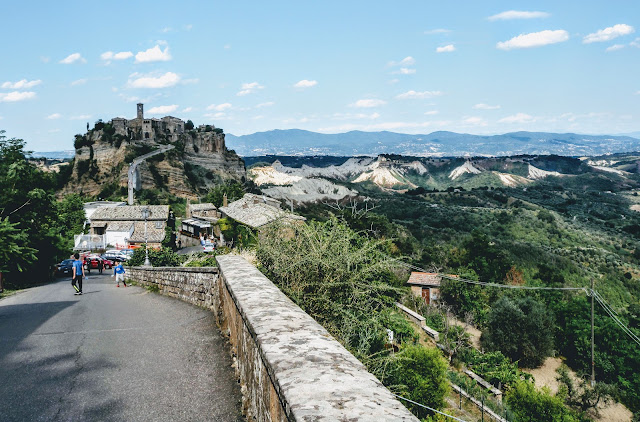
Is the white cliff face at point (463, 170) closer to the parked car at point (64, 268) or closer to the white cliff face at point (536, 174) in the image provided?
the white cliff face at point (536, 174)

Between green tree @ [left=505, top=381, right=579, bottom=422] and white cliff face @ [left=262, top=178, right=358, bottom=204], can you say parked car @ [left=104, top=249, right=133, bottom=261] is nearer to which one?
green tree @ [left=505, top=381, right=579, bottom=422]

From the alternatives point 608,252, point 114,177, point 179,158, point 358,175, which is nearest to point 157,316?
point 608,252

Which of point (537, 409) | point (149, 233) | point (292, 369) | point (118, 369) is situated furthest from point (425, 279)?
point (292, 369)

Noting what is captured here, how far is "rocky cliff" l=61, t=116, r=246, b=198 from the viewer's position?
85688 millimetres

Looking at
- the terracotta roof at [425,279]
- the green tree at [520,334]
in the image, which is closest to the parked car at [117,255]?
the terracotta roof at [425,279]

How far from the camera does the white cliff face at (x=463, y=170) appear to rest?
17938 cm

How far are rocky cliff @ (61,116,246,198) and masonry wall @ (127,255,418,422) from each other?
83746 millimetres

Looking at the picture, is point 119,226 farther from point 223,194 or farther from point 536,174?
point 536,174

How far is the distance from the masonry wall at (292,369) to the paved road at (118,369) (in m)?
0.34

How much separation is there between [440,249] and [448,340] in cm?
2322

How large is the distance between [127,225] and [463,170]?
156951mm

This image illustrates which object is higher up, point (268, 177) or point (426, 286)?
point (268, 177)

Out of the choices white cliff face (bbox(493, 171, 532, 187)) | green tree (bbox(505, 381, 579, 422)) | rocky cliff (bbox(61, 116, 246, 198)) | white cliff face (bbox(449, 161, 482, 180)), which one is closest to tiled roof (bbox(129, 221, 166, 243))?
green tree (bbox(505, 381, 579, 422))

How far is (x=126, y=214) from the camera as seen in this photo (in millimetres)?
48125
